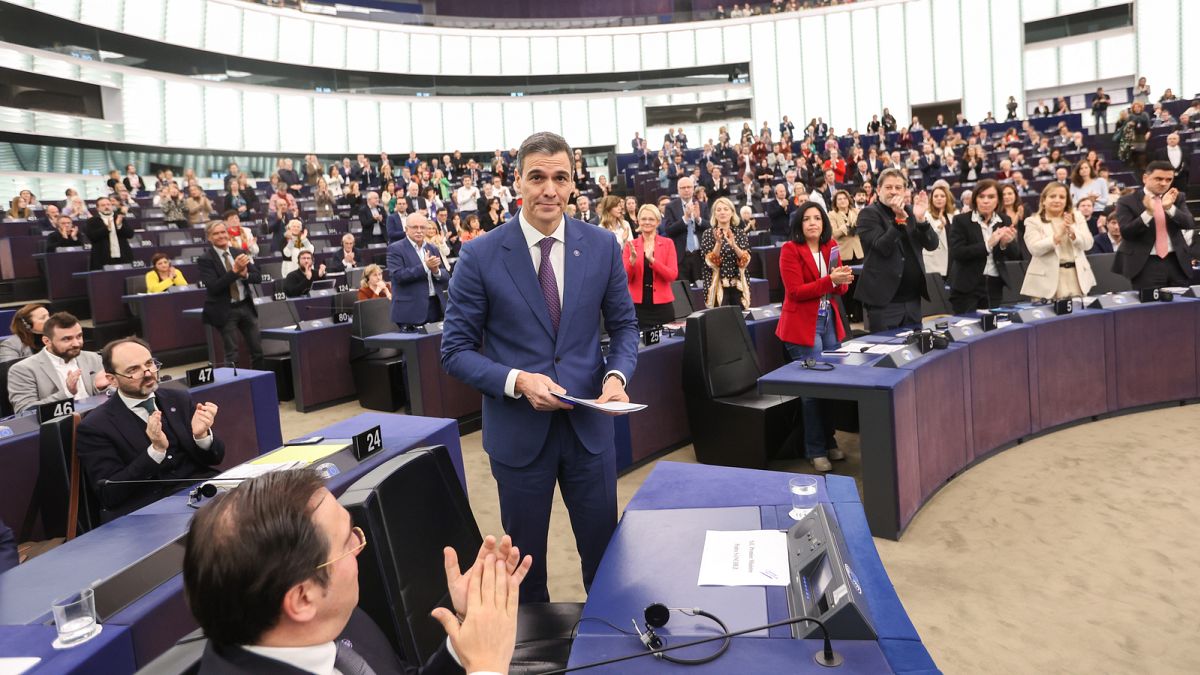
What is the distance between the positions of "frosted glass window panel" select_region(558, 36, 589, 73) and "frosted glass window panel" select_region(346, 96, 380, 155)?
6015 millimetres

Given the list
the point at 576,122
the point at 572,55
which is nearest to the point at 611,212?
the point at 576,122

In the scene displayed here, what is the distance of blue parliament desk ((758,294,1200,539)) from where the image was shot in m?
3.10

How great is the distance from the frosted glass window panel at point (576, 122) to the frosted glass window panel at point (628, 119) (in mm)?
1009

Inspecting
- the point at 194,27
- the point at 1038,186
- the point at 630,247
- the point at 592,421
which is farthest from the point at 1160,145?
the point at 194,27

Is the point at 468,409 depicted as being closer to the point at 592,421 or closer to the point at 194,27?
the point at 592,421

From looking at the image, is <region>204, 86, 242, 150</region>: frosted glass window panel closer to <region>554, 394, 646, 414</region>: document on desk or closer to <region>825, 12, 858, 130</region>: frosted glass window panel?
<region>825, 12, 858, 130</region>: frosted glass window panel

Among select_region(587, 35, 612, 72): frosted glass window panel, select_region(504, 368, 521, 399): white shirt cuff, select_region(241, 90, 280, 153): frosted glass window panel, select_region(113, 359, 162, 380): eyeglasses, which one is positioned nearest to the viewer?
select_region(504, 368, 521, 399): white shirt cuff

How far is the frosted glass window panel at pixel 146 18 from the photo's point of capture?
16.2 meters

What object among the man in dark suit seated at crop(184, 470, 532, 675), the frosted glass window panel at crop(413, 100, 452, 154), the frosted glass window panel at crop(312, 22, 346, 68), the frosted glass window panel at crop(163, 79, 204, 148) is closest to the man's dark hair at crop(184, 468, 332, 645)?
the man in dark suit seated at crop(184, 470, 532, 675)

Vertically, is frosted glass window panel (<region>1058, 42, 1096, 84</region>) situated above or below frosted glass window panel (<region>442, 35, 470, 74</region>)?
below

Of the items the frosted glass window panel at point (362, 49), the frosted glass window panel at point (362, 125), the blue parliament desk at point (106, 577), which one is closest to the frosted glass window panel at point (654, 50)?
the frosted glass window panel at point (362, 49)

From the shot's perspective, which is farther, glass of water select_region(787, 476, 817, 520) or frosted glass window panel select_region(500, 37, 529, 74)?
frosted glass window panel select_region(500, 37, 529, 74)

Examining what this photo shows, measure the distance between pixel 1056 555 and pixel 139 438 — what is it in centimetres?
340

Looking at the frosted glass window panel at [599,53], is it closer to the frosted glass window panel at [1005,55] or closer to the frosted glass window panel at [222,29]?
the frosted glass window panel at [222,29]
